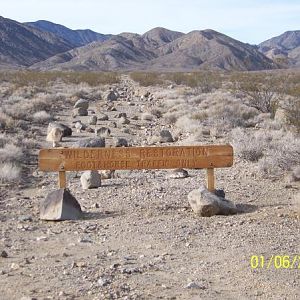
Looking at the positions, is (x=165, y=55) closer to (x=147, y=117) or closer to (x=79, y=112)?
(x=79, y=112)

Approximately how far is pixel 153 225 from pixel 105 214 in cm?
92

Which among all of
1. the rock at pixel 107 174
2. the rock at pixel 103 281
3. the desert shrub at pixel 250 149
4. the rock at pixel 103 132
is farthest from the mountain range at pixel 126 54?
the rock at pixel 103 281

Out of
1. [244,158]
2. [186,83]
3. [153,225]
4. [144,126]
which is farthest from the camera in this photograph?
[186,83]

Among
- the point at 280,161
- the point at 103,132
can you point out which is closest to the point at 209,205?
the point at 280,161

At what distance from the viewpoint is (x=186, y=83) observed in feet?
146

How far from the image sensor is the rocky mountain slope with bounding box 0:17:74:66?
515 ft

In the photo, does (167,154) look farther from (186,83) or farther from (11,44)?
(11,44)

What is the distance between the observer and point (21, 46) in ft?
557

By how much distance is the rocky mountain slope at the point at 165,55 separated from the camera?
156125 millimetres

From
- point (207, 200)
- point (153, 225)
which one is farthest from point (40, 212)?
point (207, 200)

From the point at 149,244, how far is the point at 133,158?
6.60ft

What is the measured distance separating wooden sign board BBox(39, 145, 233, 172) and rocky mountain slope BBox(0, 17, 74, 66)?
143m

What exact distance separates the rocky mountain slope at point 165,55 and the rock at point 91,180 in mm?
138768
